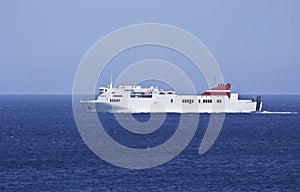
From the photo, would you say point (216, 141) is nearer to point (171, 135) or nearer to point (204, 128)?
point (171, 135)

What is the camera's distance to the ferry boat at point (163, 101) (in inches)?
5369

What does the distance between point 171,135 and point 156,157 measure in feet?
85.4

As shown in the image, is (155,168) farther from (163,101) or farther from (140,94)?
(140,94)

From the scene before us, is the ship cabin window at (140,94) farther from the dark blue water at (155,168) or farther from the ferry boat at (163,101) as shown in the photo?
the dark blue water at (155,168)

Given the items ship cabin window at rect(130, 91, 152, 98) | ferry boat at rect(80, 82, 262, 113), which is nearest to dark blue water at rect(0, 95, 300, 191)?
ferry boat at rect(80, 82, 262, 113)

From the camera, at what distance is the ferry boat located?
136m

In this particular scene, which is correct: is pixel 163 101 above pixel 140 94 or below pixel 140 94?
below

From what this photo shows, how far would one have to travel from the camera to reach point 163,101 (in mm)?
137125

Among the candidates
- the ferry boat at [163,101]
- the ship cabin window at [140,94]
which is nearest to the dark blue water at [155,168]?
the ferry boat at [163,101]

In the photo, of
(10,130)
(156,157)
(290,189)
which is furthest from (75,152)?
(10,130)

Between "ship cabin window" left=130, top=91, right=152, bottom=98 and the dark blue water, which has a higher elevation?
"ship cabin window" left=130, top=91, right=152, bottom=98

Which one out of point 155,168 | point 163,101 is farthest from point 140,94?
point 155,168

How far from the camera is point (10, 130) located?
99750 mm

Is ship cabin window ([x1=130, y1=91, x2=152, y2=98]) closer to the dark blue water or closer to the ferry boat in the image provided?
the ferry boat
